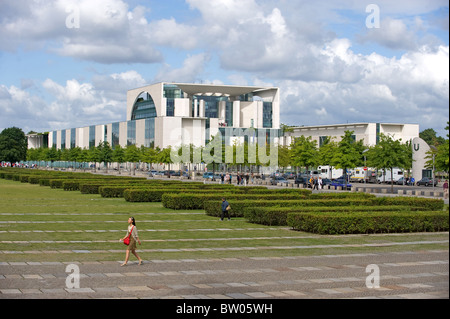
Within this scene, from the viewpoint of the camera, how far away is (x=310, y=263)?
46.0 feet

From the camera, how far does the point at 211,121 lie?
Answer: 123312 mm

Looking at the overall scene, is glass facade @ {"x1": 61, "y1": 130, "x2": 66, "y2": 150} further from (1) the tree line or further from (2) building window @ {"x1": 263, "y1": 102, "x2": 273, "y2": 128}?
(2) building window @ {"x1": 263, "y1": 102, "x2": 273, "y2": 128}

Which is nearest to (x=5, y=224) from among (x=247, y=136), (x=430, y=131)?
(x=247, y=136)

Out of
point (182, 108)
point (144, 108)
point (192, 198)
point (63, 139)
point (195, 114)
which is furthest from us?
point (63, 139)

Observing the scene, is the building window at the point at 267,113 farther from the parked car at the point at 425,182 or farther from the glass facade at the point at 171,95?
the parked car at the point at 425,182

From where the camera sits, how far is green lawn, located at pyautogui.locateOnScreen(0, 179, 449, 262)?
1548 cm

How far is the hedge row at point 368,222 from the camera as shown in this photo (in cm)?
2014

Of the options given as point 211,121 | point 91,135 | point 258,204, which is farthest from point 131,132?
point 258,204

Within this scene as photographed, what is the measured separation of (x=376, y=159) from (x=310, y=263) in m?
42.1

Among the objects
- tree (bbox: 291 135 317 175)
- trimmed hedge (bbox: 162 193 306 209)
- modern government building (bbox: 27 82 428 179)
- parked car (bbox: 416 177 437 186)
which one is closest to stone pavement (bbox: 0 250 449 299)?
trimmed hedge (bbox: 162 193 306 209)

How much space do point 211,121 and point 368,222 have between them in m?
104

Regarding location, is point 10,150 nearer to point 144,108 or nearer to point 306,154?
point 144,108

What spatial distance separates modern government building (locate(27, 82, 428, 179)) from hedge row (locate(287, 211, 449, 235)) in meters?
94.9
